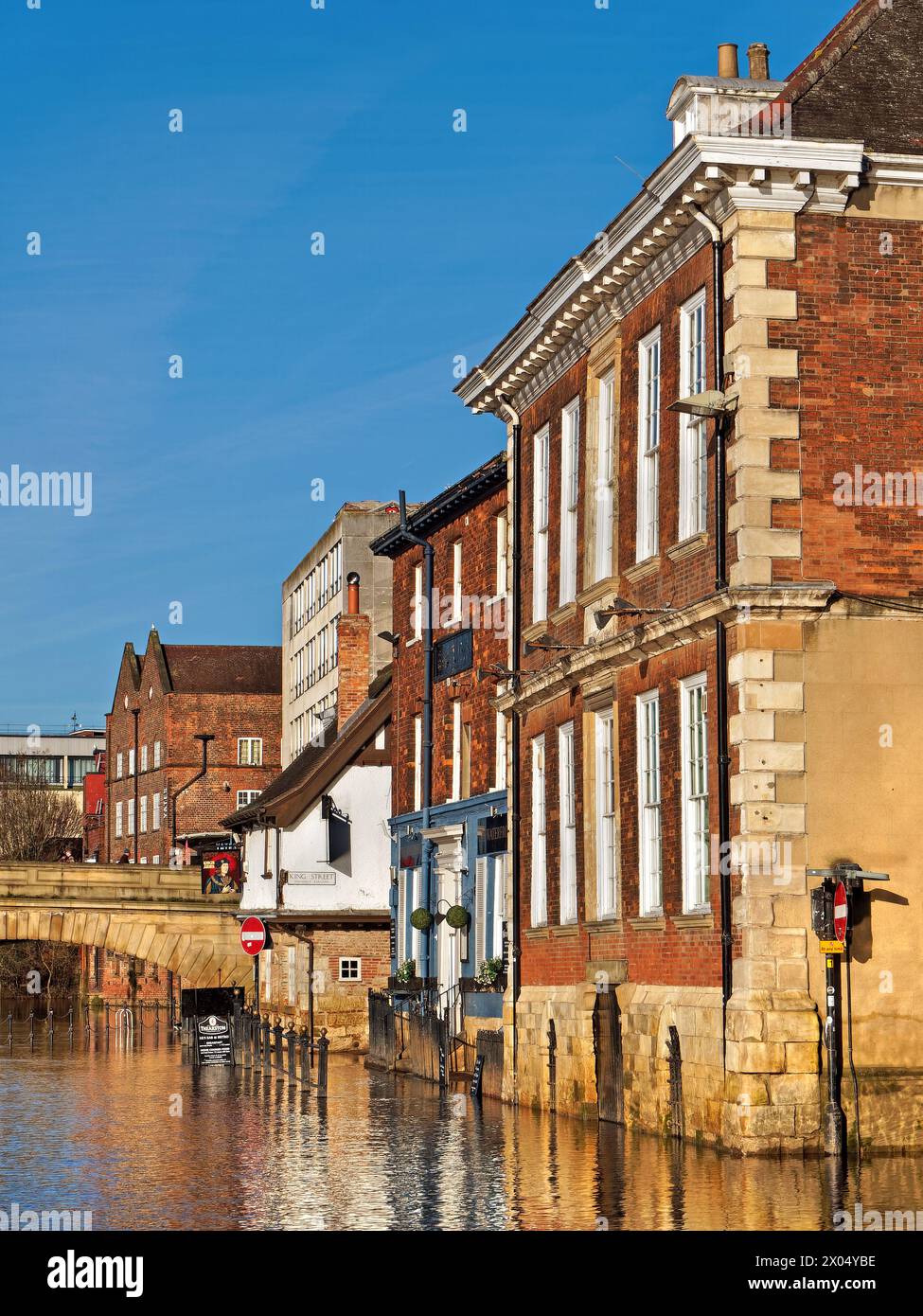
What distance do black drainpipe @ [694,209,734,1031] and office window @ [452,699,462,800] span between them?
16530 millimetres

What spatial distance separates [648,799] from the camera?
2488 centimetres

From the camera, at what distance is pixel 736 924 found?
2133 centimetres

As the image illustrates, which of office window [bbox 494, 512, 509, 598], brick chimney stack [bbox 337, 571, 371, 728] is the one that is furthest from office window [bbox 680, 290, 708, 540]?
brick chimney stack [bbox 337, 571, 371, 728]

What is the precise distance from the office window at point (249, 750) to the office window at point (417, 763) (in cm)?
4972

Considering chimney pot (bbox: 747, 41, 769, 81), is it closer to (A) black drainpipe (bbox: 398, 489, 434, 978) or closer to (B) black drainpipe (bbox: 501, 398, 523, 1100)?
(B) black drainpipe (bbox: 501, 398, 523, 1100)

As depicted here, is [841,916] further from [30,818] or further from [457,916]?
[30,818]

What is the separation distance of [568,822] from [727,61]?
10042 mm

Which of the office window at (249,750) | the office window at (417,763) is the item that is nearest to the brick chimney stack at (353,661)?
the office window at (417,763)

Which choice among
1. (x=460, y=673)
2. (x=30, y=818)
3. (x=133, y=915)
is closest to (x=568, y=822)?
(x=460, y=673)

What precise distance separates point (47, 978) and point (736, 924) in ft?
271

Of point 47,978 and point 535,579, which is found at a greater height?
point 535,579
